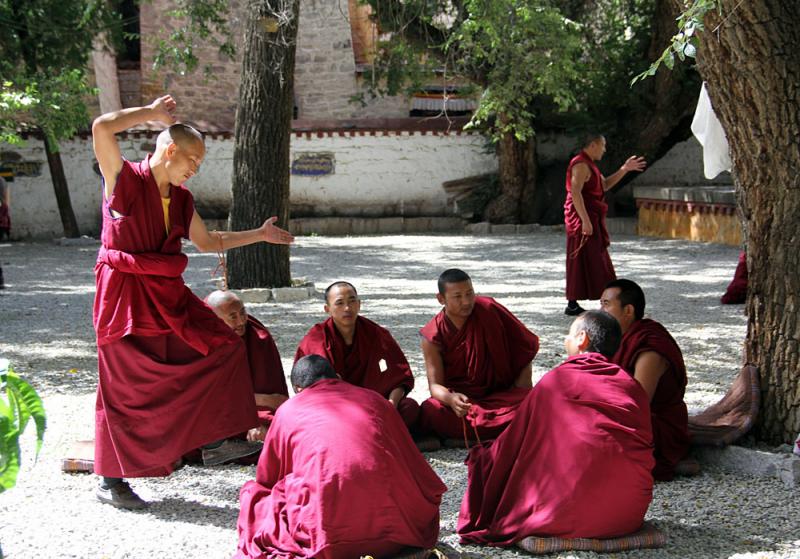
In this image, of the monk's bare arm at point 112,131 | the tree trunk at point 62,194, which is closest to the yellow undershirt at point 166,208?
the monk's bare arm at point 112,131

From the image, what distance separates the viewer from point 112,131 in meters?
3.44

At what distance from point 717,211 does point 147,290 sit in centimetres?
1149

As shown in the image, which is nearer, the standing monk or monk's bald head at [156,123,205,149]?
monk's bald head at [156,123,205,149]

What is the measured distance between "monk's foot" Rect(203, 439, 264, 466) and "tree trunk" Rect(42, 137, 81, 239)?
1289 centimetres

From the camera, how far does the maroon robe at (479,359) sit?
4512mm

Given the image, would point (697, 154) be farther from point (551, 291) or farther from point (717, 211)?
point (551, 291)

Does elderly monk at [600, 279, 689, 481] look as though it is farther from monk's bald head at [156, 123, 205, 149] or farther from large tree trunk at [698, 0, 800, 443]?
monk's bald head at [156, 123, 205, 149]

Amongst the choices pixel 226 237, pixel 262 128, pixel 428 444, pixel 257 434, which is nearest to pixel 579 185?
pixel 262 128

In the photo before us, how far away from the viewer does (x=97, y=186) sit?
1786 cm

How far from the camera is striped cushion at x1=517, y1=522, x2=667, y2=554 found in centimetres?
308

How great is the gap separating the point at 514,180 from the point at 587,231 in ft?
31.0

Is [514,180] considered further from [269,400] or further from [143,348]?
[143,348]

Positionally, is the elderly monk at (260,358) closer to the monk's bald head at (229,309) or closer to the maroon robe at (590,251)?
the monk's bald head at (229,309)

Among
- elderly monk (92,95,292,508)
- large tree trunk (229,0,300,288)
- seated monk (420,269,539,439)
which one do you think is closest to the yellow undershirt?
elderly monk (92,95,292,508)
